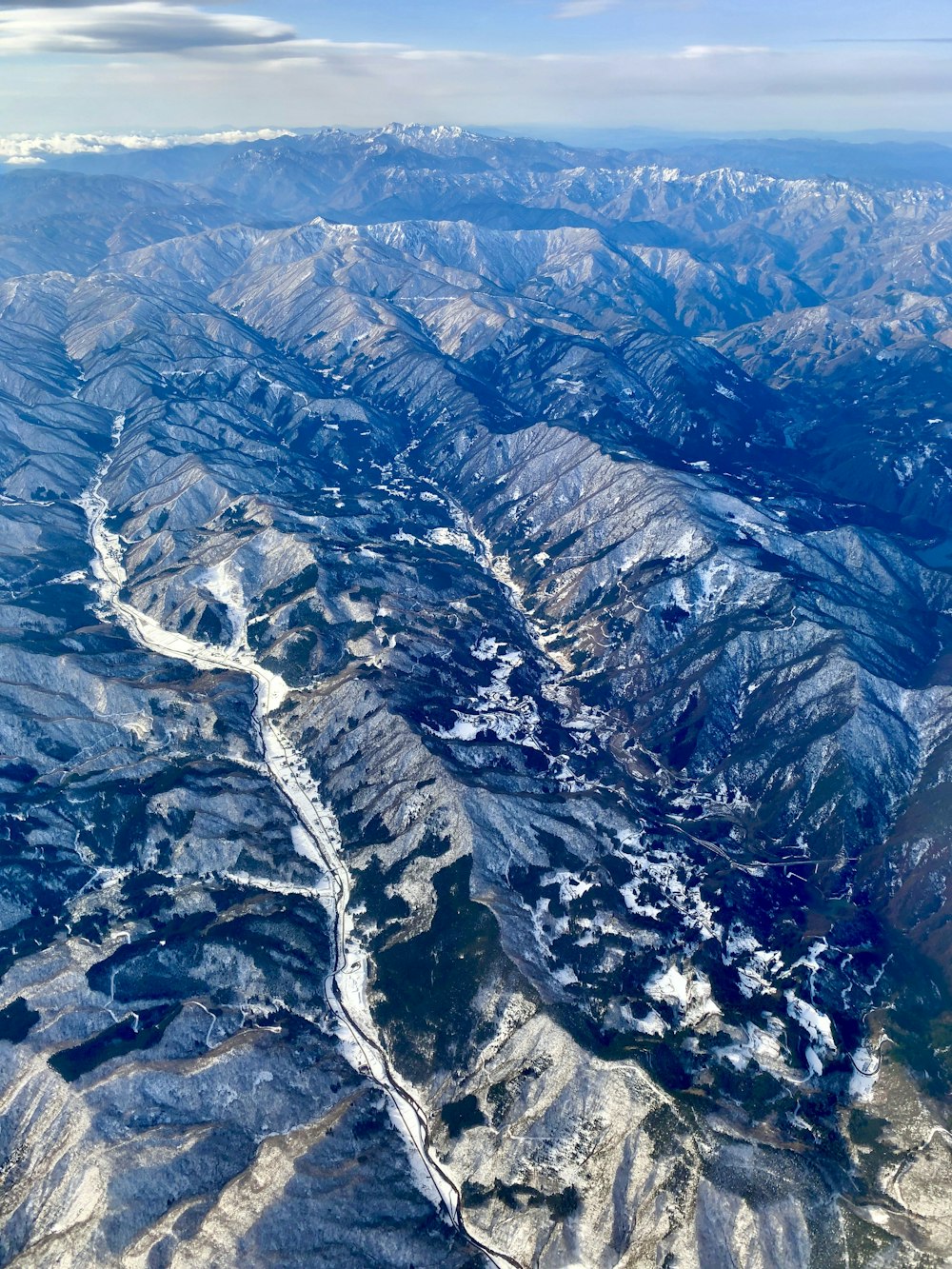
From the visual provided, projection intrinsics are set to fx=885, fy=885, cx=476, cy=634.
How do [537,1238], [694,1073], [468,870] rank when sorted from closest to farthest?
[537,1238] → [694,1073] → [468,870]

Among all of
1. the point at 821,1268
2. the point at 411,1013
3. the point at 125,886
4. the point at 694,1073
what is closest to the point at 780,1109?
the point at 694,1073

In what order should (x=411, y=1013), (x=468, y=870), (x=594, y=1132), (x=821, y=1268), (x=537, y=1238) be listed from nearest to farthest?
(x=821, y=1268)
(x=537, y=1238)
(x=594, y=1132)
(x=411, y=1013)
(x=468, y=870)

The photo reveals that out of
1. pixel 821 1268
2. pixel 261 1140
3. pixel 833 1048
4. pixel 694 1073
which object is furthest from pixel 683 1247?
pixel 261 1140

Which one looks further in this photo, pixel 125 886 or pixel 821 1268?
pixel 125 886

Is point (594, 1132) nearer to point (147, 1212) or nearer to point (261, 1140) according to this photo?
point (261, 1140)

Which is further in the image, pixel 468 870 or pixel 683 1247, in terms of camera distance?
pixel 468 870

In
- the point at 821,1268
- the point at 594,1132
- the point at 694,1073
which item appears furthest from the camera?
the point at 694,1073

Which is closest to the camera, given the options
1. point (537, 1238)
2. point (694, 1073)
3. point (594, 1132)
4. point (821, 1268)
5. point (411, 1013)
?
point (821, 1268)

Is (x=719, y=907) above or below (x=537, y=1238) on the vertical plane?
above

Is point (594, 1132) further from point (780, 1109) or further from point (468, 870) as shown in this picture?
point (468, 870)
